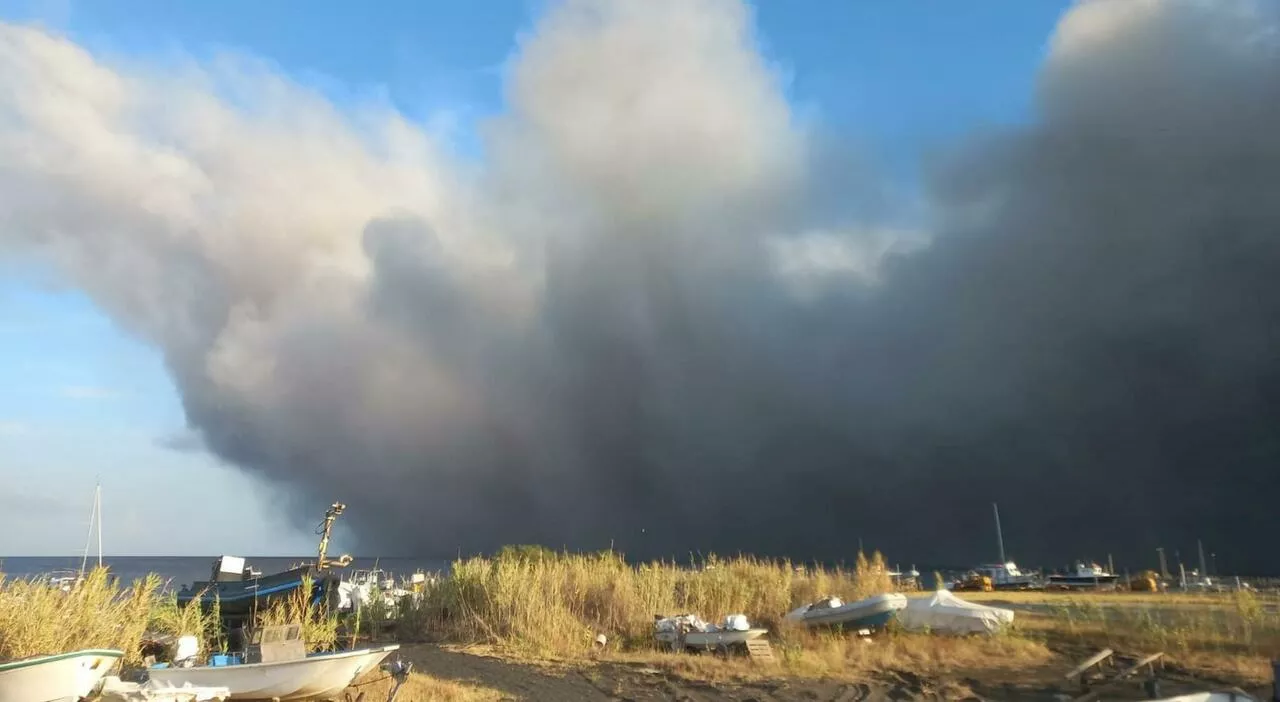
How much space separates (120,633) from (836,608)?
15.4 meters

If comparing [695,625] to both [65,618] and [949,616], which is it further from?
[65,618]

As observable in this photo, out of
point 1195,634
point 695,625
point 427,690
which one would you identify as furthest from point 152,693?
point 1195,634

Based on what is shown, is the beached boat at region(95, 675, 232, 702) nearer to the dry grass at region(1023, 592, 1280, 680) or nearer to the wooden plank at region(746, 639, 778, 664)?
the wooden plank at region(746, 639, 778, 664)

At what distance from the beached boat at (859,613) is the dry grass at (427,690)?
892 centimetres

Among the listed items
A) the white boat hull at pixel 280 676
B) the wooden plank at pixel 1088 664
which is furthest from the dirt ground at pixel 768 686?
the white boat hull at pixel 280 676

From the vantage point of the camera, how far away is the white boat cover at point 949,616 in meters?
19.8

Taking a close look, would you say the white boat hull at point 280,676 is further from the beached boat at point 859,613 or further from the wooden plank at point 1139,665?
the wooden plank at point 1139,665

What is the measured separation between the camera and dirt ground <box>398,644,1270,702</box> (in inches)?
563

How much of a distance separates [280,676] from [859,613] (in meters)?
13.2

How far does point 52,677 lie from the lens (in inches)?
445

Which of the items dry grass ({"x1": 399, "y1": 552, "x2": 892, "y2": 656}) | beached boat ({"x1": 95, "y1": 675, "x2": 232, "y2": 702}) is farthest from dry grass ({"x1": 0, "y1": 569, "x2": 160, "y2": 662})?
dry grass ({"x1": 399, "y1": 552, "x2": 892, "y2": 656})

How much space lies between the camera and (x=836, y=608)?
20.3m

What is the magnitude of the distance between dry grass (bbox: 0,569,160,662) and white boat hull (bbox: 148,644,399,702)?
2.06 m

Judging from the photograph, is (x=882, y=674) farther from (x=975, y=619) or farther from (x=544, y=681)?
(x=544, y=681)
